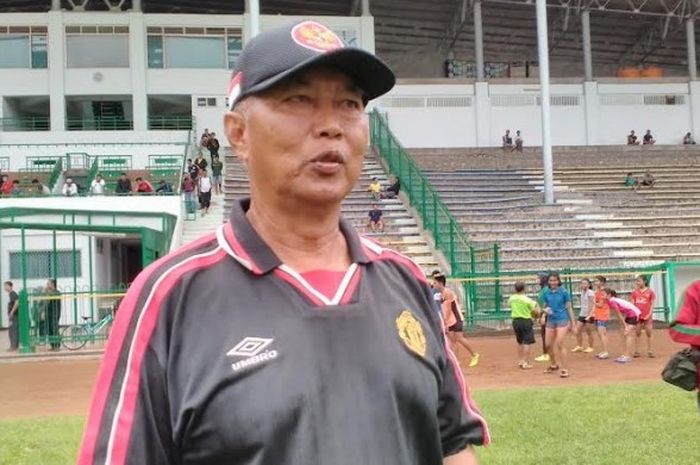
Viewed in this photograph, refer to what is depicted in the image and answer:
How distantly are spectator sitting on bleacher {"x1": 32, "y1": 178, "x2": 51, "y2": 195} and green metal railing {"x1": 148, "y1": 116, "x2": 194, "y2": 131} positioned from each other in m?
8.02

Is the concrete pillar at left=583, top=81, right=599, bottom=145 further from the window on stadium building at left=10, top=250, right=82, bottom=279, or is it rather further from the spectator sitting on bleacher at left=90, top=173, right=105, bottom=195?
the window on stadium building at left=10, top=250, right=82, bottom=279

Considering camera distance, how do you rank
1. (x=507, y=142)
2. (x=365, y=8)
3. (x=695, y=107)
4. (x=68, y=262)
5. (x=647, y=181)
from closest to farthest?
(x=68, y=262)
(x=647, y=181)
(x=507, y=142)
(x=365, y=8)
(x=695, y=107)

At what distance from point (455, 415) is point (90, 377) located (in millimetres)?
12818

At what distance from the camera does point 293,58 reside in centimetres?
157

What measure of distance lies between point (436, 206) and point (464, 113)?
14.3m

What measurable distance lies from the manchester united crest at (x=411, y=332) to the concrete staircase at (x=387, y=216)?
19.4 metres

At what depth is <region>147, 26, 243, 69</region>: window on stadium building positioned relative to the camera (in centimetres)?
3391

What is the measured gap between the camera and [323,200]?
1.66 m

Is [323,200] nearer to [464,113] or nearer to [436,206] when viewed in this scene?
[436,206]

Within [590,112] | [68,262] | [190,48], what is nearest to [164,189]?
[68,262]

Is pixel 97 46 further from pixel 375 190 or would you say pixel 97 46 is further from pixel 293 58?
pixel 293 58

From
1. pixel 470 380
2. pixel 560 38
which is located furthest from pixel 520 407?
pixel 560 38

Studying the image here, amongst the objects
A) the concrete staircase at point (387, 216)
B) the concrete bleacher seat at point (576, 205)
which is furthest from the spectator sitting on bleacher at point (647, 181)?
the concrete staircase at point (387, 216)

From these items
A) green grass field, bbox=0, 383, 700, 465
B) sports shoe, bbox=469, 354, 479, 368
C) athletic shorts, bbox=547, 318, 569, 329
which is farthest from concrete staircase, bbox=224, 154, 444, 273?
green grass field, bbox=0, 383, 700, 465
